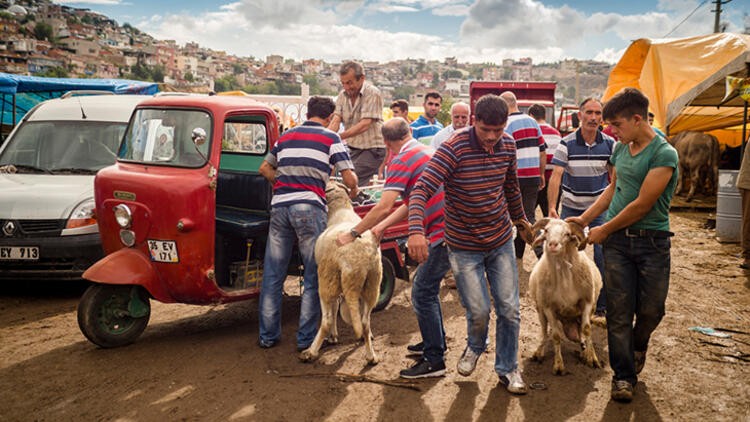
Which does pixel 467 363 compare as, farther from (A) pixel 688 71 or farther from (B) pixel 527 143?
(A) pixel 688 71

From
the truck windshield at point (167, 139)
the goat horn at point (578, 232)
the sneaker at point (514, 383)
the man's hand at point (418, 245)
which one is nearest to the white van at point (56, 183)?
the truck windshield at point (167, 139)

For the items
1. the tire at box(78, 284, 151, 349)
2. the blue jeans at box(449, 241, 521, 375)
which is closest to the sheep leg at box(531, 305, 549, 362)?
the blue jeans at box(449, 241, 521, 375)

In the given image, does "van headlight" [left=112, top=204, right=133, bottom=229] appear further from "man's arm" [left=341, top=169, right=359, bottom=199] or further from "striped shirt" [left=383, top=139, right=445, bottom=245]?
"striped shirt" [left=383, top=139, right=445, bottom=245]

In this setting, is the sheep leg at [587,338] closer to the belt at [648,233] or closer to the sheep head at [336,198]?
the belt at [648,233]

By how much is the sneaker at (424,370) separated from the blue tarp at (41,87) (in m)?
10.4

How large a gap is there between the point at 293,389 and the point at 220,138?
8.27 feet

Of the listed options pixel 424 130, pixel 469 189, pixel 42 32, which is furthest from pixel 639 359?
pixel 42 32

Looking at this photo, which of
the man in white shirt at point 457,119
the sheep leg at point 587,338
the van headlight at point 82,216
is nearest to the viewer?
the sheep leg at point 587,338

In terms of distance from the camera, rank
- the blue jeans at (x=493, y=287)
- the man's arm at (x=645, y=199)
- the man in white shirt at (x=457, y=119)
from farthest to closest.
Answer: the man in white shirt at (x=457, y=119)
the blue jeans at (x=493, y=287)
the man's arm at (x=645, y=199)

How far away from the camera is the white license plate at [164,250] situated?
5109 mm

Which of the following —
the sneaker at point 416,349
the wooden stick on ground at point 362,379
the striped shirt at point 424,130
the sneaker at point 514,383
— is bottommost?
the wooden stick on ground at point 362,379

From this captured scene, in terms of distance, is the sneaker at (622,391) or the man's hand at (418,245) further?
the sneaker at (622,391)

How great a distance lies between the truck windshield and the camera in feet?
18.0

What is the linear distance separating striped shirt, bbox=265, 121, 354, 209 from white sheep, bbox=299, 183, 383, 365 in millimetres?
427
